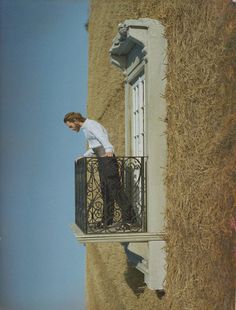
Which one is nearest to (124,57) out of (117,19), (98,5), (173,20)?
(173,20)

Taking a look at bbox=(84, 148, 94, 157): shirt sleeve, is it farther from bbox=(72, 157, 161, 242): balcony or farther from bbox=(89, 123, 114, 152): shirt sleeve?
bbox=(89, 123, 114, 152): shirt sleeve

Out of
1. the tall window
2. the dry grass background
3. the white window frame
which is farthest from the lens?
the tall window

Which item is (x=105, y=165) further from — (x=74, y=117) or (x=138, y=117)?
(x=138, y=117)

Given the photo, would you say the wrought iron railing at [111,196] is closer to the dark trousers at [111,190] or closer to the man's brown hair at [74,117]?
the dark trousers at [111,190]

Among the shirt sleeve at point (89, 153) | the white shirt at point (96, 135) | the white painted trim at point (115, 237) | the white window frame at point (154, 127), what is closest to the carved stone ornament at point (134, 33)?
the white window frame at point (154, 127)

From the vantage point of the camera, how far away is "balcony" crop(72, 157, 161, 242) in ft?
18.7

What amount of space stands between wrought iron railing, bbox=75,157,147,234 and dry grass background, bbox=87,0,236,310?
0.34 m

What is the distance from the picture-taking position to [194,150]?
5156 millimetres

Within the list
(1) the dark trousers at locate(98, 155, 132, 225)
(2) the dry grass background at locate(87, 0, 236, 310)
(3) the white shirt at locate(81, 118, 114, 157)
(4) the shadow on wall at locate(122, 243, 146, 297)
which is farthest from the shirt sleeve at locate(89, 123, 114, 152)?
(4) the shadow on wall at locate(122, 243, 146, 297)

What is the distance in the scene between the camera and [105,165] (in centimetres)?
584

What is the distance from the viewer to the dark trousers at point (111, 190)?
19.1ft

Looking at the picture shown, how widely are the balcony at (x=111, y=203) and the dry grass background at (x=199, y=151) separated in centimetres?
31

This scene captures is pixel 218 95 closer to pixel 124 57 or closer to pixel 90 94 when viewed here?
pixel 124 57

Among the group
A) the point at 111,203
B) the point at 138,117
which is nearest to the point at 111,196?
the point at 111,203
